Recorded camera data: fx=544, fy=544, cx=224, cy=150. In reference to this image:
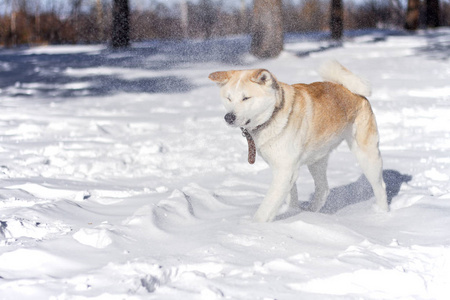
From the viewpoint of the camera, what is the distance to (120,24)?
17.9 metres

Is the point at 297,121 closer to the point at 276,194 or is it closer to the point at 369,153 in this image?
the point at 276,194

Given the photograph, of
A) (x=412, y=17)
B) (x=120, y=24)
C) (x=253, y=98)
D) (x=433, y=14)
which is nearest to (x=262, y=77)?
(x=253, y=98)

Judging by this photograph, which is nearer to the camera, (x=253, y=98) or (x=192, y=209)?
(x=253, y=98)

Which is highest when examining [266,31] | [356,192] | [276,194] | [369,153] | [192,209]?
[266,31]

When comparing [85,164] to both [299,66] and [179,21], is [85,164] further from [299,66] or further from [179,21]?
[179,21]

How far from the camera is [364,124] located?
14.4 ft

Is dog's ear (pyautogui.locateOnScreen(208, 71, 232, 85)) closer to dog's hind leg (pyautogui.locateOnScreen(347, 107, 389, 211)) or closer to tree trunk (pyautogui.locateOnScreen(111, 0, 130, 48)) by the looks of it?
dog's hind leg (pyautogui.locateOnScreen(347, 107, 389, 211))

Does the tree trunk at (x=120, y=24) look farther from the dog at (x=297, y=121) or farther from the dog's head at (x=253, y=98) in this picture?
the dog's head at (x=253, y=98)

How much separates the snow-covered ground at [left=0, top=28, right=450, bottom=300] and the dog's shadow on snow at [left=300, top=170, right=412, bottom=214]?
0.07 feet

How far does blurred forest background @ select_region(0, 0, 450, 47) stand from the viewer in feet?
74.2

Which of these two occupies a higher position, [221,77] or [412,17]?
[412,17]

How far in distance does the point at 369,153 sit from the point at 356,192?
31.1 inches

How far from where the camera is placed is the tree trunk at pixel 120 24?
1722cm

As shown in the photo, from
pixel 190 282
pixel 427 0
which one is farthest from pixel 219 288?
pixel 427 0
